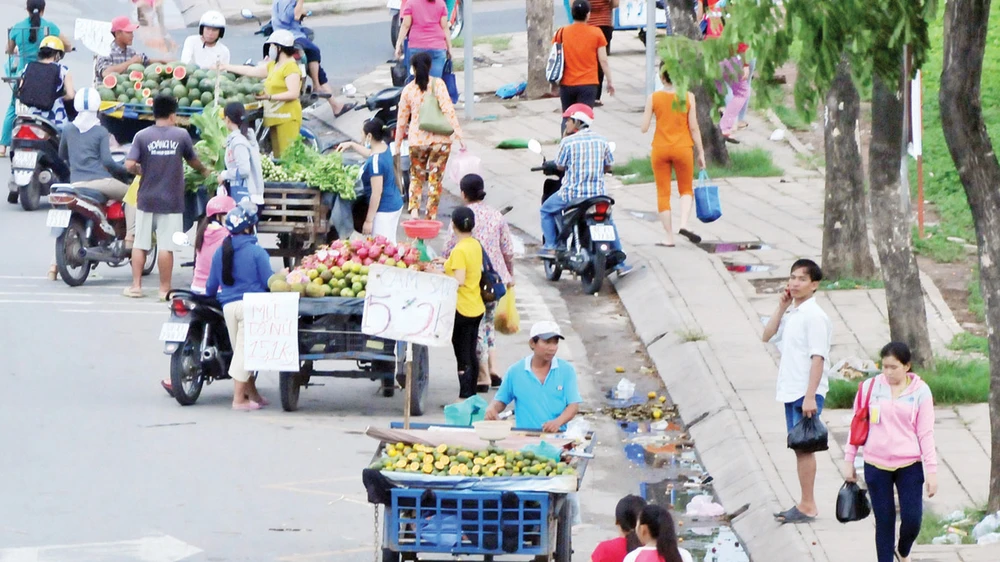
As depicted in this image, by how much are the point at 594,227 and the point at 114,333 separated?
424 centimetres

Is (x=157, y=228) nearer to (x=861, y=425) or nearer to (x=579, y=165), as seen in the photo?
(x=579, y=165)

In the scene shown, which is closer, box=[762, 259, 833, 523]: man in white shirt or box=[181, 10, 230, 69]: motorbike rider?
Result: box=[762, 259, 833, 523]: man in white shirt

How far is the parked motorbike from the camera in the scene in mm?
11609

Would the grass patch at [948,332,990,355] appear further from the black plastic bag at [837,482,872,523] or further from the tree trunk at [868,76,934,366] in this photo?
the black plastic bag at [837,482,872,523]

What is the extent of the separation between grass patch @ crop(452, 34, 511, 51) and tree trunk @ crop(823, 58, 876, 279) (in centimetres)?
1248

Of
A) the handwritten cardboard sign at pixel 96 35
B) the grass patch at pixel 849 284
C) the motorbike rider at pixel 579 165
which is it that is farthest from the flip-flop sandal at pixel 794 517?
the handwritten cardboard sign at pixel 96 35

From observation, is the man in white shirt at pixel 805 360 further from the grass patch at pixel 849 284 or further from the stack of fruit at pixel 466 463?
the grass patch at pixel 849 284

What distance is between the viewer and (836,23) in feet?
26.8

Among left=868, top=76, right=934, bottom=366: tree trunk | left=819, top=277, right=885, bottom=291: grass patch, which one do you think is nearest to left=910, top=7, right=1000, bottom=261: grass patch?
left=819, top=277, right=885, bottom=291: grass patch

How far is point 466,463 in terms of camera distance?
790 centimetres

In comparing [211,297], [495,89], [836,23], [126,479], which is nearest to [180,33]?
[495,89]

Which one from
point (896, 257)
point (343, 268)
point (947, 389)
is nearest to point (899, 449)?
point (947, 389)

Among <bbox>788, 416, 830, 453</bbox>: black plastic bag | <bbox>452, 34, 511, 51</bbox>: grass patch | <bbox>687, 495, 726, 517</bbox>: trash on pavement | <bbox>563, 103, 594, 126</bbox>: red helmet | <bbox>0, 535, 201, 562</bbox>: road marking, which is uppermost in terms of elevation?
<bbox>563, 103, 594, 126</bbox>: red helmet

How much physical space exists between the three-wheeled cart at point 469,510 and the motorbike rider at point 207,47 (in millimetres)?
10292
